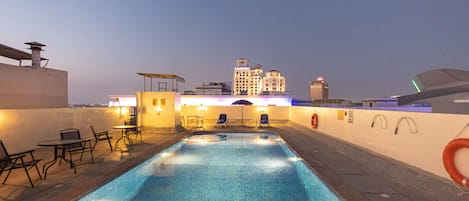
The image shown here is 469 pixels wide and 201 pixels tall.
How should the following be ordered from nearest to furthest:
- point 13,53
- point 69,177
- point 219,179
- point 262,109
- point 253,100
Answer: point 69,177, point 219,179, point 13,53, point 262,109, point 253,100

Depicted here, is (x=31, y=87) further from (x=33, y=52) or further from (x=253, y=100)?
(x=253, y=100)

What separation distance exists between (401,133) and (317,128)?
4431 mm

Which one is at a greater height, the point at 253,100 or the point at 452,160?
the point at 253,100

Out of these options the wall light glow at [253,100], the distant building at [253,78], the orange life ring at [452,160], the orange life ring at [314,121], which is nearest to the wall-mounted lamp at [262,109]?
the orange life ring at [314,121]

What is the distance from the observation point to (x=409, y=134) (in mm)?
4082

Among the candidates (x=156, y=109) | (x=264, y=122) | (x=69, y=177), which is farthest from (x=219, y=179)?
(x=264, y=122)

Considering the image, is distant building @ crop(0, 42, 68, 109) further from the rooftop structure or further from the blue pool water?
the blue pool water

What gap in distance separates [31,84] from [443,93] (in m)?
13.9

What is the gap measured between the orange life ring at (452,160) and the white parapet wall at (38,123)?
7.17m

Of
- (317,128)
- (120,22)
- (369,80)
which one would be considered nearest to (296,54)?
(369,80)

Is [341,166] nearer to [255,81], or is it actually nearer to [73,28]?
[73,28]

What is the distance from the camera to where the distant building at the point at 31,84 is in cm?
750

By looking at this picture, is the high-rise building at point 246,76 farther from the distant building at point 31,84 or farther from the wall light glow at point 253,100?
the distant building at point 31,84

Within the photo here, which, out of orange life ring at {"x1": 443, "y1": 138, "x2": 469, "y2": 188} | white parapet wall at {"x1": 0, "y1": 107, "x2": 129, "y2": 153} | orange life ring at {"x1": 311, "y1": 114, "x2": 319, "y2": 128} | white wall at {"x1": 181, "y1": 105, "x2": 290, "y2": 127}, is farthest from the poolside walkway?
white wall at {"x1": 181, "y1": 105, "x2": 290, "y2": 127}
